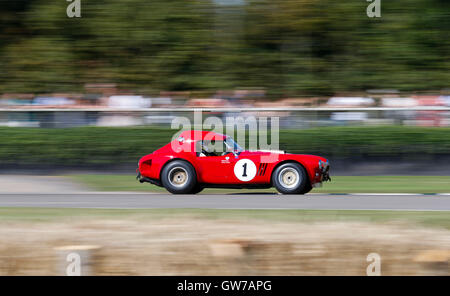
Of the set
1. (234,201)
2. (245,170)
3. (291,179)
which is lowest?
(234,201)

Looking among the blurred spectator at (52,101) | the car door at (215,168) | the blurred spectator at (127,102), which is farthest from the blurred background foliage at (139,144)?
the car door at (215,168)

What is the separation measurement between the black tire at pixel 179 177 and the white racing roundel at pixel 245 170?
78cm

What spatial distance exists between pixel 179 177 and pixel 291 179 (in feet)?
6.67

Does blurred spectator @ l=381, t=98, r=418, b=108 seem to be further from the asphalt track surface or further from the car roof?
the car roof

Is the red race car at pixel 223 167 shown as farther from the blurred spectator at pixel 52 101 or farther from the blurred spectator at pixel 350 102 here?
the blurred spectator at pixel 52 101

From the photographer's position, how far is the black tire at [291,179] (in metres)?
12.6

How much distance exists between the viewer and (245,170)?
12773 mm

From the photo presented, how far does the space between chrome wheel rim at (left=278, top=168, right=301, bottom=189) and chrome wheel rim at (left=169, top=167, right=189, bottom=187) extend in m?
1.73

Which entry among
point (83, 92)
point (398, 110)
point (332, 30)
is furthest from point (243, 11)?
point (398, 110)

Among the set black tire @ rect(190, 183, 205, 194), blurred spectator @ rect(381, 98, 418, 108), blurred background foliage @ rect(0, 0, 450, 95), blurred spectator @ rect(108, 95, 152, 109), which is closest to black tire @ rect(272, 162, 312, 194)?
black tire @ rect(190, 183, 205, 194)

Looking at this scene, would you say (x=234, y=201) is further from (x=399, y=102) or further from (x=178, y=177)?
(x=399, y=102)

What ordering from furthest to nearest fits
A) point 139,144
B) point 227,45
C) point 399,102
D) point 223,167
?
point 227,45
point 399,102
point 139,144
point 223,167

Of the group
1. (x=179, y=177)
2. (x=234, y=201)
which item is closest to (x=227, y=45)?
(x=179, y=177)

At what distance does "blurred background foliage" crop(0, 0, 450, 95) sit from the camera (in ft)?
82.3
